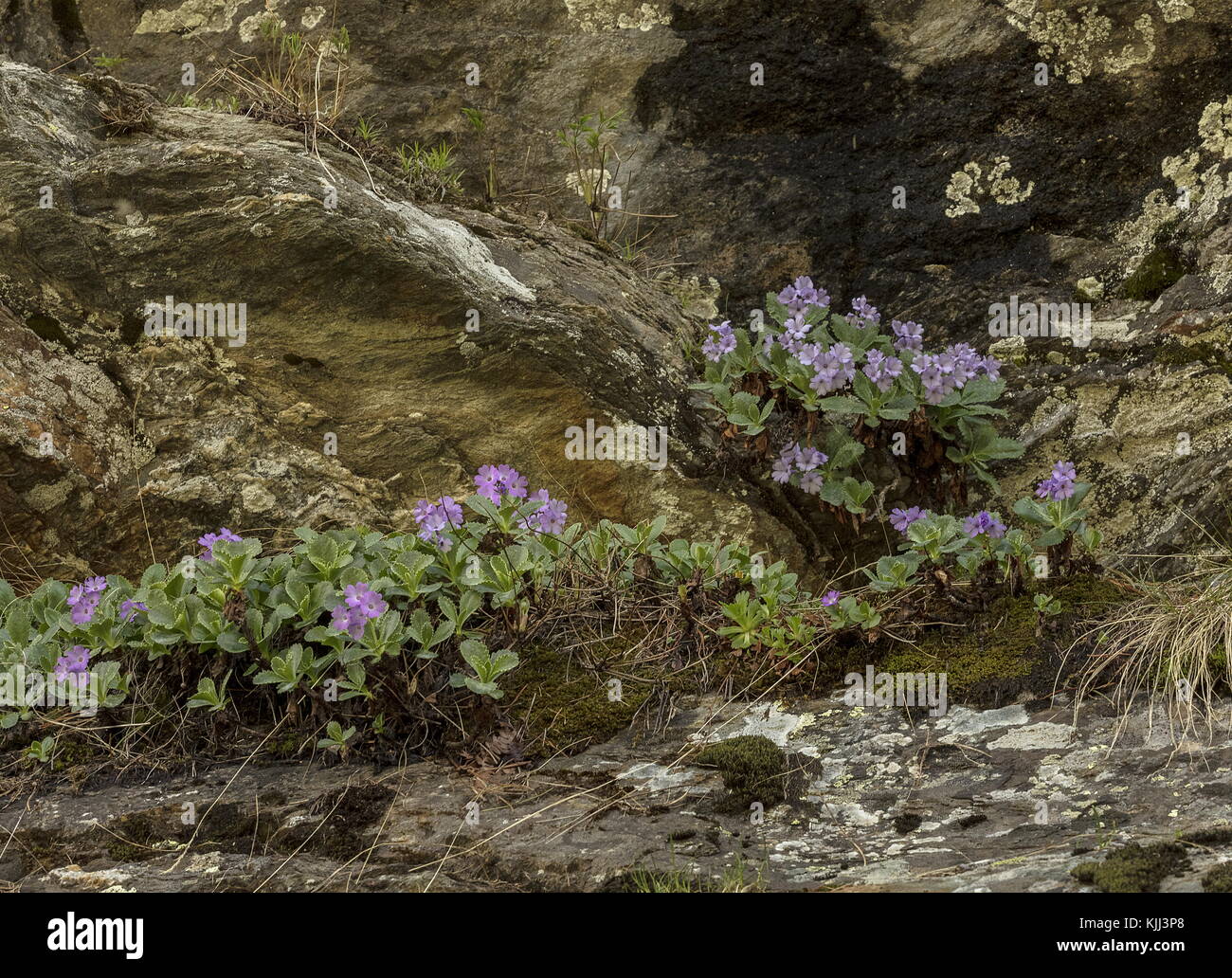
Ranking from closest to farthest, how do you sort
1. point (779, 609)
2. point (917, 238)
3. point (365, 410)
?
point (779, 609)
point (365, 410)
point (917, 238)

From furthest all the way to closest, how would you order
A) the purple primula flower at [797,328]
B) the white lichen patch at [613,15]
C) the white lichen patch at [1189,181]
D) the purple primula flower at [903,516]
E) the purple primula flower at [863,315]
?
the white lichen patch at [613,15] < the white lichen patch at [1189,181] < the purple primula flower at [863,315] < the purple primula flower at [797,328] < the purple primula flower at [903,516]

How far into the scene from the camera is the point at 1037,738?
11.5 feet

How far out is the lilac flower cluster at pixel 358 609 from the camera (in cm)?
361

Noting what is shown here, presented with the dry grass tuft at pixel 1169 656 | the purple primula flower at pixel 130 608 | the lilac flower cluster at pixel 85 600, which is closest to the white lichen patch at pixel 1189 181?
the dry grass tuft at pixel 1169 656

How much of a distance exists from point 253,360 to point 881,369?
2.68 meters

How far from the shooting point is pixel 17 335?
469 cm

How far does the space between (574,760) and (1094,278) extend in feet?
12.2

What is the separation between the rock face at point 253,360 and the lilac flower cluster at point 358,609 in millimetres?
1324

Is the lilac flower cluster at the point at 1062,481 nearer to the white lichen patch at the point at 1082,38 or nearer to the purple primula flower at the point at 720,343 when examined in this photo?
the purple primula flower at the point at 720,343

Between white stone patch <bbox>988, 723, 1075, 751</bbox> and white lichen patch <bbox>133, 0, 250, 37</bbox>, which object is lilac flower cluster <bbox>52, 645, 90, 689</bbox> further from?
white lichen patch <bbox>133, 0, 250, 37</bbox>

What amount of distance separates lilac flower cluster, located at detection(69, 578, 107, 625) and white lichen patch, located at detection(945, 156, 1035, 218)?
14.6 feet

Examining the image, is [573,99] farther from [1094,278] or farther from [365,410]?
[1094,278]

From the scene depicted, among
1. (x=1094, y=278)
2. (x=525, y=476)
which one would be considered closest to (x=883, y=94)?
(x=1094, y=278)

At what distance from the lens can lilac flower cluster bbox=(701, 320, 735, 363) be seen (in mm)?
4965
